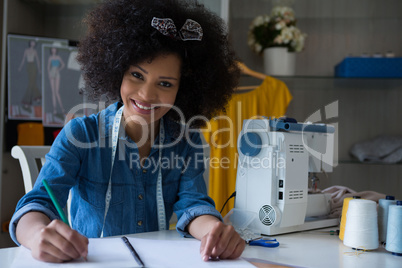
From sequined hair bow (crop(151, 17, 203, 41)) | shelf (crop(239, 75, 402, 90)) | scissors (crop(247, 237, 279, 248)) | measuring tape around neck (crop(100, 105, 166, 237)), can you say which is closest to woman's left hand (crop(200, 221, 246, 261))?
scissors (crop(247, 237, 279, 248))

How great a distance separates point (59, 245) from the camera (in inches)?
30.2

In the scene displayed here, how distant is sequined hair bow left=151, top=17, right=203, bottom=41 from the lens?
1214 mm

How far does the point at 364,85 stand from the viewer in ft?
8.87

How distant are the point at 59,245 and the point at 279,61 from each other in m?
2.07

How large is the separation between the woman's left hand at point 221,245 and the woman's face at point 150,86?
0.49m

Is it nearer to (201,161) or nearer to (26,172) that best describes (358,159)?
(201,161)

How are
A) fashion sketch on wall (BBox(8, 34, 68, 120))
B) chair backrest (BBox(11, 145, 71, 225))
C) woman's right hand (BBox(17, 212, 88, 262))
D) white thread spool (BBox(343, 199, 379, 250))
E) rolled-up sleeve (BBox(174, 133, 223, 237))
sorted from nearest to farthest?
woman's right hand (BBox(17, 212, 88, 262))
white thread spool (BBox(343, 199, 379, 250))
rolled-up sleeve (BBox(174, 133, 223, 237))
chair backrest (BBox(11, 145, 71, 225))
fashion sketch on wall (BBox(8, 34, 68, 120))

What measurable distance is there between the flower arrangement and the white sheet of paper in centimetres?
185

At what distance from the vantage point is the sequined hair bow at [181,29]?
1.21 m

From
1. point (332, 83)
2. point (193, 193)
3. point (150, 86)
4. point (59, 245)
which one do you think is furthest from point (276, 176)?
point (332, 83)

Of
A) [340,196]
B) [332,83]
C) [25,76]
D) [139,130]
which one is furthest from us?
[332,83]

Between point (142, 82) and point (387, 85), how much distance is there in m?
2.04

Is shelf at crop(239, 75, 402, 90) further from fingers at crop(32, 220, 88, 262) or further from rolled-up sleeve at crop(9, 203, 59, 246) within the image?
fingers at crop(32, 220, 88, 262)

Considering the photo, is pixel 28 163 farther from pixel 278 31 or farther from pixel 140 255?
pixel 278 31
